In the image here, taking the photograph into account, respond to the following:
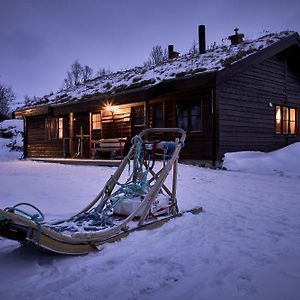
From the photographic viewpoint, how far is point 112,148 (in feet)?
44.9

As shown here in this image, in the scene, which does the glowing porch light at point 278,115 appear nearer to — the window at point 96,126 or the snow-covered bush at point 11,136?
the window at point 96,126

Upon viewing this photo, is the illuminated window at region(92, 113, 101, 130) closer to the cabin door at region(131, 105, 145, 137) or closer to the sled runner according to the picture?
the cabin door at region(131, 105, 145, 137)

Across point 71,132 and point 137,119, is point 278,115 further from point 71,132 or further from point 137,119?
point 71,132

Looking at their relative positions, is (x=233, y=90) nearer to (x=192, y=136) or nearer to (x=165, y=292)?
(x=192, y=136)

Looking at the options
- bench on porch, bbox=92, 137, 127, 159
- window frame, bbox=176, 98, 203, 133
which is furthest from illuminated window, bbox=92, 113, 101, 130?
window frame, bbox=176, 98, 203, 133

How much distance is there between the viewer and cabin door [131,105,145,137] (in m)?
14.2

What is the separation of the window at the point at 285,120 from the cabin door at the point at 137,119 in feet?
18.0

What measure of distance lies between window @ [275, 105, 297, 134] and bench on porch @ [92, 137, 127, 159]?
6351 millimetres

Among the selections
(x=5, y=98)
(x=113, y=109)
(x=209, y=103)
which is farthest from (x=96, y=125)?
(x=5, y=98)

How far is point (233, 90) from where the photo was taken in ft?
39.8

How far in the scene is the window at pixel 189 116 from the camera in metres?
12.4

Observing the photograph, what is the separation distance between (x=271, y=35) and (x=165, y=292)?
13.9m

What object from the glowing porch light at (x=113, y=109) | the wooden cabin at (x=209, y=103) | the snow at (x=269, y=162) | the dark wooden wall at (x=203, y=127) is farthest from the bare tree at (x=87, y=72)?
the snow at (x=269, y=162)

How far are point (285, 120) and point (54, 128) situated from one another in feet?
36.9
